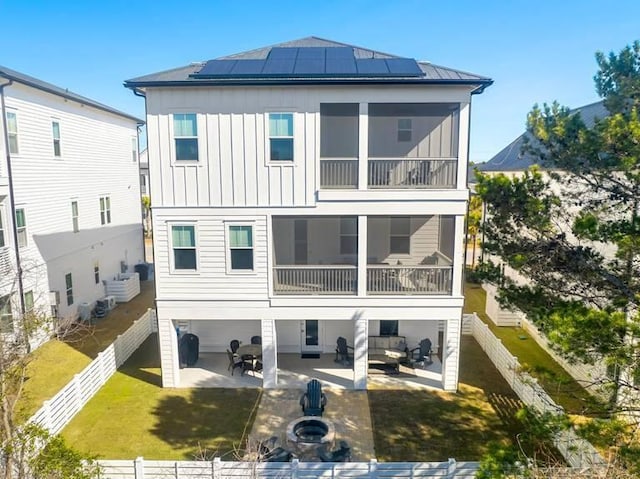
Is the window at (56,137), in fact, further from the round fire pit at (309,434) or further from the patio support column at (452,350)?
the patio support column at (452,350)

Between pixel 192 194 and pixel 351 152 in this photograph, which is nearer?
pixel 192 194

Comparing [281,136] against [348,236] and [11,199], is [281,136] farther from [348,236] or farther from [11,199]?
[11,199]

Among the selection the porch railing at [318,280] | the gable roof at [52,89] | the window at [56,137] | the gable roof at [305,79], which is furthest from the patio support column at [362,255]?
the window at [56,137]

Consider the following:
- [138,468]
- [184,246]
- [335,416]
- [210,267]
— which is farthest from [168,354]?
[335,416]

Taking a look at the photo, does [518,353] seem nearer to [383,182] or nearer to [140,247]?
[383,182]

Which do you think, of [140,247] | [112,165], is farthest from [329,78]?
[140,247]
